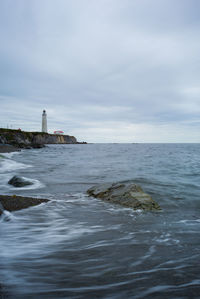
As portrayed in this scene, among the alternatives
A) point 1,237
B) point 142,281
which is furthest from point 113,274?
point 1,237

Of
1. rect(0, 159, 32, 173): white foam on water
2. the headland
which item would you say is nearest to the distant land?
the headland

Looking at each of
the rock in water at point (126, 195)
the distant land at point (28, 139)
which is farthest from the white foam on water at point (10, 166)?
the distant land at point (28, 139)

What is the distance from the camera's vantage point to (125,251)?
12.2ft

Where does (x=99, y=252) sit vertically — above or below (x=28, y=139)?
below

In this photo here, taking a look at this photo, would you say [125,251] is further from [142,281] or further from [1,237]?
[1,237]

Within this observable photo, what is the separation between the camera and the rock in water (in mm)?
6449

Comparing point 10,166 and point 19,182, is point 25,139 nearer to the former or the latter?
point 10,166

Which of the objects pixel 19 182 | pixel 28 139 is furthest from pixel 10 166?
pixel 28 139

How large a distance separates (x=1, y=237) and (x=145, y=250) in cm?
298

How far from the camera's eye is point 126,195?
7.07m

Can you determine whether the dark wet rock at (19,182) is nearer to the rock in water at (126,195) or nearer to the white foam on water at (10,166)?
the rock in water at (126,195)

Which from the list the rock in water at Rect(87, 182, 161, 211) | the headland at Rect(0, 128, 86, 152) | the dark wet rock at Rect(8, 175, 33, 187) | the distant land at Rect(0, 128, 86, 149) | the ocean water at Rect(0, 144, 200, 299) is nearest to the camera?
the ocean water at Rect(0, 144, 200, 299)

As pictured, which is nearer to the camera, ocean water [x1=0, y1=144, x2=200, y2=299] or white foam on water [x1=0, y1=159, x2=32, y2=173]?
ocean water [x1=0, y1=144, x2=200, y2=299]

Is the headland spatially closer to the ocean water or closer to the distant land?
the distant land
